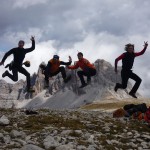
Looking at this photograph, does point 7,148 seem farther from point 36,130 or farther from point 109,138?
point 109,138

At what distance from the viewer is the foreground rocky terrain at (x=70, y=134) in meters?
15.3

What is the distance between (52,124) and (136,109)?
26.6ft

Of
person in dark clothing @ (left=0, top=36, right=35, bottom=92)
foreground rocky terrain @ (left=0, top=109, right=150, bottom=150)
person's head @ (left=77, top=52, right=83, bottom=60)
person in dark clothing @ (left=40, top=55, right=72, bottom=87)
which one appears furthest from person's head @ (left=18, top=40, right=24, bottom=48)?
foreground rocky terrain @ (left=0, top=109, right=150, bottom=150)

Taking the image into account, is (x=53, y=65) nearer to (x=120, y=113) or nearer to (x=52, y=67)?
(x=52, y=67)

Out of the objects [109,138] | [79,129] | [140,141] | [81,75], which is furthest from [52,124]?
[81,75]

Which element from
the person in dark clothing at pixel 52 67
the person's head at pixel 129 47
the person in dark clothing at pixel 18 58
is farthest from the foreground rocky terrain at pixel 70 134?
the person in dark clothing at pixel 52 67

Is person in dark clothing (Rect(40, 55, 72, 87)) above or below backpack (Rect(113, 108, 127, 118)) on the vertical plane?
above

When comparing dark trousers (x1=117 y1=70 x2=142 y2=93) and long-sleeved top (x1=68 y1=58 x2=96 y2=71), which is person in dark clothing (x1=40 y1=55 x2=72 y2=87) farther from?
dark trousers (x1=117 y1=70 x2=142 y2=93)

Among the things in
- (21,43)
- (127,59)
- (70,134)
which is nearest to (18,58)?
(21,43)

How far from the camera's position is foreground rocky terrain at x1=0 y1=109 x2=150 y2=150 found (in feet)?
50.3

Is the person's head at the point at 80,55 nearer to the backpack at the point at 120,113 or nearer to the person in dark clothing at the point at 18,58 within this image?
the person in dark clothing at the point at 18,58

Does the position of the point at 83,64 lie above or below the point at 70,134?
above

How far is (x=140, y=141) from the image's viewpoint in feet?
56.3

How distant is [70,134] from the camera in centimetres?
1734
